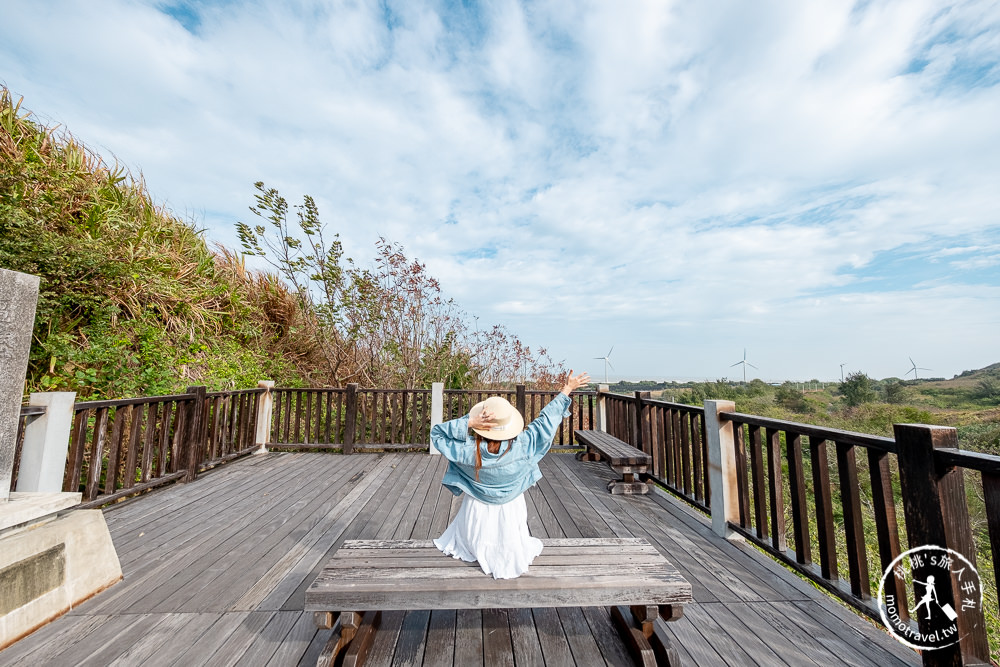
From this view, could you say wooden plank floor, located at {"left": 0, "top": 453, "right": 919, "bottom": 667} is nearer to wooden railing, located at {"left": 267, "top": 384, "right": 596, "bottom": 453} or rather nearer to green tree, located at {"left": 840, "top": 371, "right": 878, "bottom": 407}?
wooden railing, located at {"left": 267, "top": 384, "right": 596, "bottom": 453}

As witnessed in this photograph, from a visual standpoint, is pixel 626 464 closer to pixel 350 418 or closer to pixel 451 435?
pixel 451 435

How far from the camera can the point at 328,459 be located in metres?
5.45

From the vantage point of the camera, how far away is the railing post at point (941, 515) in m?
1.40

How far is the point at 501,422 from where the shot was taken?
1600 mm

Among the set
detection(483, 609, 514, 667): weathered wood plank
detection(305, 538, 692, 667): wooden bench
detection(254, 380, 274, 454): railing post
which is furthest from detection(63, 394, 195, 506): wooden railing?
detection(483, 609, 514, 667): weathered wood plank

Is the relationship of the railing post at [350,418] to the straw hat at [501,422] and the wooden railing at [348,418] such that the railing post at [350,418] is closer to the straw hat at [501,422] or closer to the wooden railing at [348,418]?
the wooden railing at [348,418]

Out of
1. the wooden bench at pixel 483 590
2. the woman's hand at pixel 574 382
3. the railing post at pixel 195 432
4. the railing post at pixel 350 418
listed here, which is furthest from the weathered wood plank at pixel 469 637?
the railing post at pixel 350 418

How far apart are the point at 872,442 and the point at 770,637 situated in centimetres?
102

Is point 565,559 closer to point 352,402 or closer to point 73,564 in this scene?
point 73,564

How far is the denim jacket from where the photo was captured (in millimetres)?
1614

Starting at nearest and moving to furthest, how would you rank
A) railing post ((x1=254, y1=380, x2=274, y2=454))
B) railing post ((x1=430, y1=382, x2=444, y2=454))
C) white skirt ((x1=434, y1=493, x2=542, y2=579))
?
white skirt ((x1=434, y1=493, x2=542, y2=579))
railing post ((x1=254, y1=380, x2=274, y2=454))
railing post ((x1=430, y1=382, x2=444, y2=454))

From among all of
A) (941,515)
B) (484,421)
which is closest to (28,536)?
(484,421)

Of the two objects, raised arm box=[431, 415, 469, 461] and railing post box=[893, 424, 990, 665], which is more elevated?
raised arm box=[431, 415, 469, 461]

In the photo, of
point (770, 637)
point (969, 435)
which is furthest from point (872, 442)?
point (969, 435)
